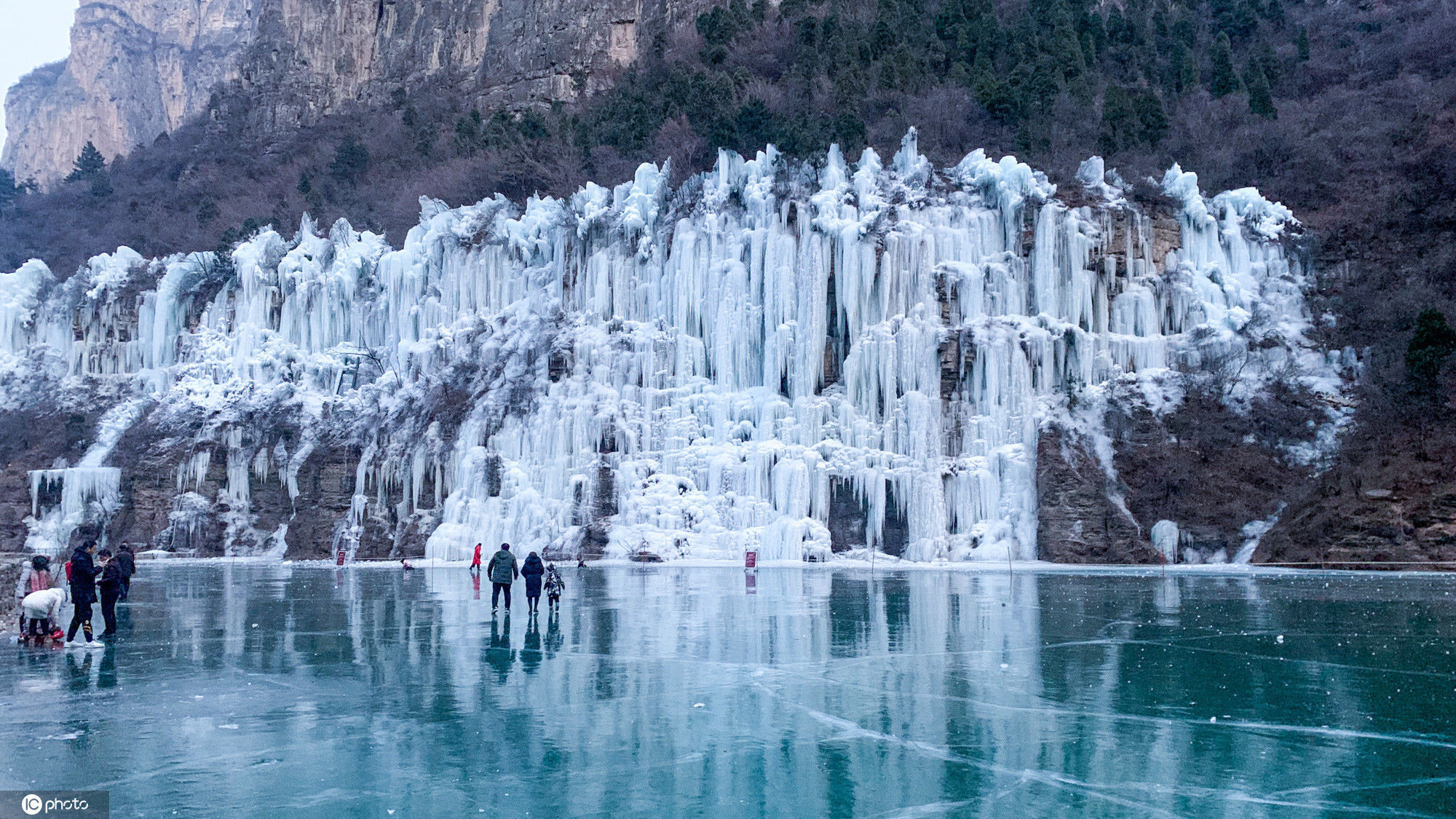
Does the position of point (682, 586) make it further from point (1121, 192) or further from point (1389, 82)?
point (1389, 82)

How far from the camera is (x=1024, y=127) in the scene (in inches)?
1716

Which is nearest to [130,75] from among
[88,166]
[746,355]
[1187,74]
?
[88,166]

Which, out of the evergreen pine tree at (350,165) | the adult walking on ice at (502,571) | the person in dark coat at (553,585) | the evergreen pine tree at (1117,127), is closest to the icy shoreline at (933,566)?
the person in dark coat at (553,585)

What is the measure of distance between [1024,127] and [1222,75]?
1098 centimetres

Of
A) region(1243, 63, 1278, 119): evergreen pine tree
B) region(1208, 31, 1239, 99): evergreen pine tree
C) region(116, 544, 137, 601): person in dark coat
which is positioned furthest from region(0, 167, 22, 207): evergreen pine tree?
region(1243, 63, 1278, 119): evergreen pine tree

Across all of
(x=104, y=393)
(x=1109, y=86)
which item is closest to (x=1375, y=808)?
(x=1109, y=86)

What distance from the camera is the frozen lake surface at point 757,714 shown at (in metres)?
6.44

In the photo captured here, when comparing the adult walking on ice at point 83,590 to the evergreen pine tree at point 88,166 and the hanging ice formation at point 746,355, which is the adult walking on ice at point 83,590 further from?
the evergreen pine tree at point 88,166

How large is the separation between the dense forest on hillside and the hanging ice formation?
131 inches

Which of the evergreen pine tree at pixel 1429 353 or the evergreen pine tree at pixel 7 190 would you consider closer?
the evergreen pine tree at pixel 1429 353

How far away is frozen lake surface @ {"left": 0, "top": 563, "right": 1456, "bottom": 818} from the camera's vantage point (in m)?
6.44

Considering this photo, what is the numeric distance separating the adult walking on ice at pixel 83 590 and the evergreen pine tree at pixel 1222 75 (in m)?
45.9

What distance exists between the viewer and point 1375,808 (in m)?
6.07

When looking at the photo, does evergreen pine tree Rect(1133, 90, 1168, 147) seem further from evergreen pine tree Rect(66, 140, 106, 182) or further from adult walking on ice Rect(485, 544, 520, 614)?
evergreen pine tree Rect(66, 140, 106, 182)
